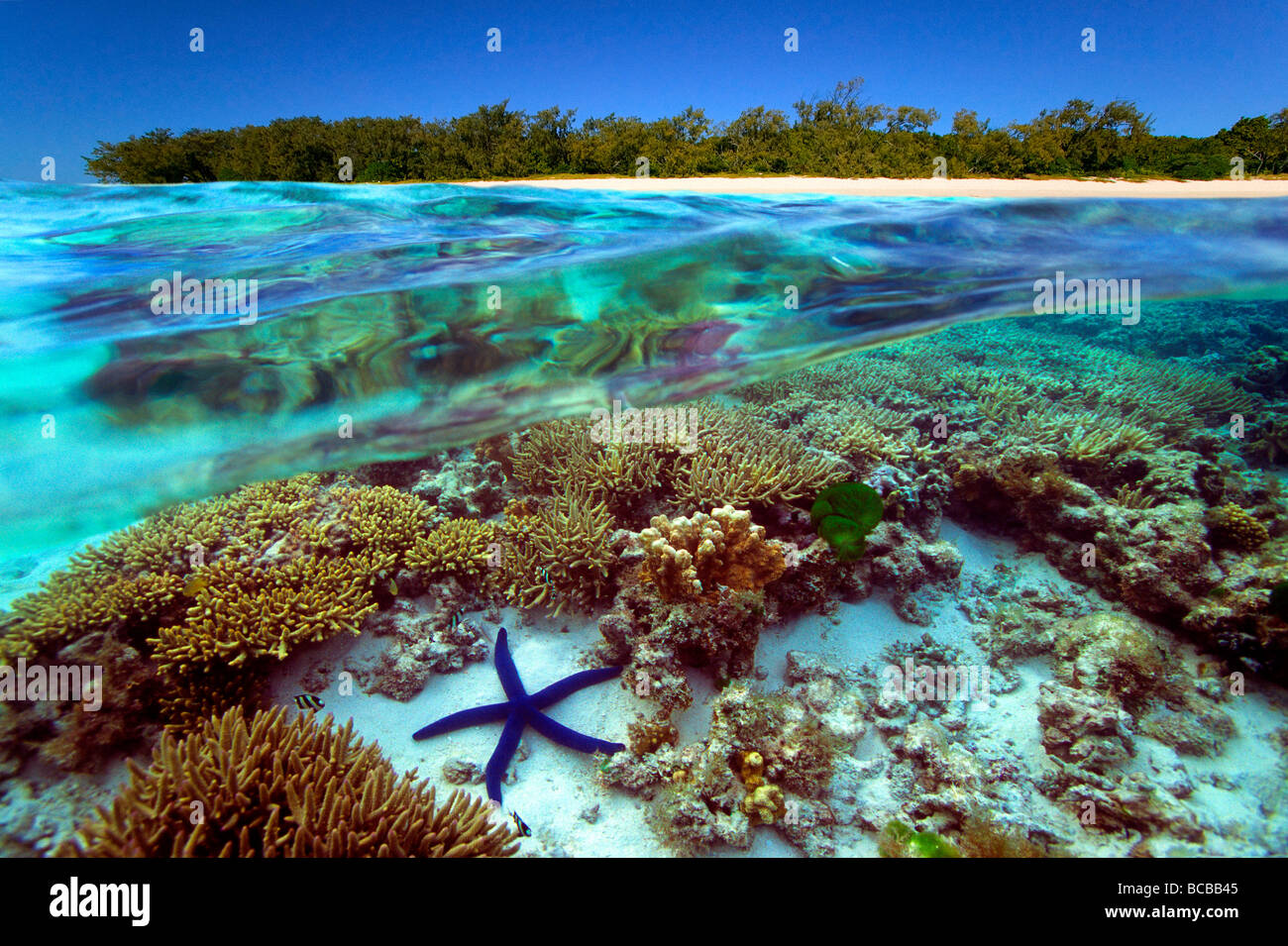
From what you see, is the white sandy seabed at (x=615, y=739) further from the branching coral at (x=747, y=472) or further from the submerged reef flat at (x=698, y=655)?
the branching coral at (x=747, y=472)

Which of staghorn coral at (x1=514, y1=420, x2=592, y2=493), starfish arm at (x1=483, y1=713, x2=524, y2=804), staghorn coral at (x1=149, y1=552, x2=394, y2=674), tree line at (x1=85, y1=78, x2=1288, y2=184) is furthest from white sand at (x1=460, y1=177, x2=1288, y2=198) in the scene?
starfish arm at (x1=483, y1=713, x2=524, y2=804)

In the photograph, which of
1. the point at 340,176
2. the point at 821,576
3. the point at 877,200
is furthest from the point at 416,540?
the point at 877,200

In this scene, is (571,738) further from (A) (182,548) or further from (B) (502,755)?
(A) (182,548)

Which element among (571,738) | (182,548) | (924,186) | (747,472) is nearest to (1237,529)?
(747,472)

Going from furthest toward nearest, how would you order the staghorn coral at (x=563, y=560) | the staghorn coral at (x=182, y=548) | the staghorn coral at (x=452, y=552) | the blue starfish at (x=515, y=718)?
the staghorn coral at (x=452, y=552)
the staghorn coral at (x=563, y=560)
the staghorn coral at (x=182, y=548)
the blue starfish at (x=515, y=718)

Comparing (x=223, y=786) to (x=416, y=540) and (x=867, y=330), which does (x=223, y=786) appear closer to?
(x=416, y=540)

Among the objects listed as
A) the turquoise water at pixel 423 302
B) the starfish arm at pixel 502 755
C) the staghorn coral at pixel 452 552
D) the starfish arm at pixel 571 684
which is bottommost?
the starfish arm at pixel 502 755

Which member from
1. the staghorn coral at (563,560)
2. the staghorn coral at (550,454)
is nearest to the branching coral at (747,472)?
the staghorn coral at (563,560)
